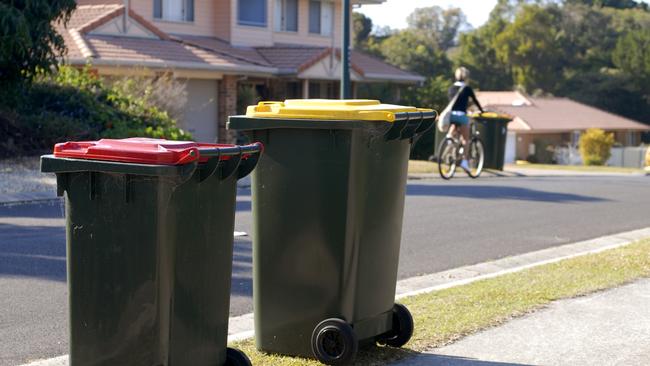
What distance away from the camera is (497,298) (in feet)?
25.2

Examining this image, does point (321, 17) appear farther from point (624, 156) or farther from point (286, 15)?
point (624, 156)

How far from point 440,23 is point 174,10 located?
252 ft

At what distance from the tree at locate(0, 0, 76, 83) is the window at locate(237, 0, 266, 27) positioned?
14.6 meters

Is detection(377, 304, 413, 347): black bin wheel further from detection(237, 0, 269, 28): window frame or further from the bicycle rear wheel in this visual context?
detection(237, 0, 269, 28): window frame

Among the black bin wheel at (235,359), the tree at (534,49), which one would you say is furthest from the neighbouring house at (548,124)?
the black bin wheel at (235,359)

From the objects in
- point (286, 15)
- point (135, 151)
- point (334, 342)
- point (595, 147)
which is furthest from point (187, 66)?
point (595, 147)

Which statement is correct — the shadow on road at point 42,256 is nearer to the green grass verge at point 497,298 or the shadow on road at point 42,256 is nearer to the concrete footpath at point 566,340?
the green grass verge at point 497,298

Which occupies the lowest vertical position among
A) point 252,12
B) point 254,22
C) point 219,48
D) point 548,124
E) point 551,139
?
point 551,139

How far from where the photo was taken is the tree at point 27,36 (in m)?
16.9

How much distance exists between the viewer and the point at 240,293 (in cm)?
812

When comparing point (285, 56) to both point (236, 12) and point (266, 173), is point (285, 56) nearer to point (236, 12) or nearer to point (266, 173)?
point (236, 12)

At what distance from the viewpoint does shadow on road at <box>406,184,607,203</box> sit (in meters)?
15.6

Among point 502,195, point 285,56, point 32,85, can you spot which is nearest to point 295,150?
point 502,195

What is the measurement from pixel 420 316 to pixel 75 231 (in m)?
3.03
